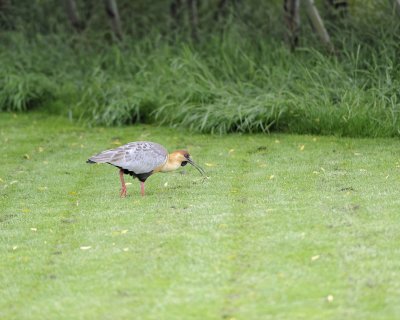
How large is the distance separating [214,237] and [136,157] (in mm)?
1885

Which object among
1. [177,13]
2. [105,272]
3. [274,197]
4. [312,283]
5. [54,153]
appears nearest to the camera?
[312,283]

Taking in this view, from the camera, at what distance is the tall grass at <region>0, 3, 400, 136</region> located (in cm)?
1216

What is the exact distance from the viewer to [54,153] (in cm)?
1183

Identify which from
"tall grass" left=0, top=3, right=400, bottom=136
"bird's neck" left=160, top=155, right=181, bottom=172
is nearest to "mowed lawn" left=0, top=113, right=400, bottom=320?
"bird's neck" left=160, top=155, right=181, bottom=172

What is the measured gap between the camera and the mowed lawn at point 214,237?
5730 millimetres

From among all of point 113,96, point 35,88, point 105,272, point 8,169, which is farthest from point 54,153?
point 105,272

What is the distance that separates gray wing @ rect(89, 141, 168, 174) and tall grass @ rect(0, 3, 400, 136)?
3534 millimetres

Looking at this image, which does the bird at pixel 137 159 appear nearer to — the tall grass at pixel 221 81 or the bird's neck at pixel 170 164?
the bird's neck at pixel 170 164

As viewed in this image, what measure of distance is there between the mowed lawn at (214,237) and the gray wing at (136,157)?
33cm

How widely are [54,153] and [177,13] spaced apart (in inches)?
296

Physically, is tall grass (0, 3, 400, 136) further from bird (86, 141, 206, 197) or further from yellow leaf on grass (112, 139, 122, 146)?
bird (86, 141, 206, 197)

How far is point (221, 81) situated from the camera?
44.7 ft

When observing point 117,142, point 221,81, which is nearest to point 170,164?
point 117,142

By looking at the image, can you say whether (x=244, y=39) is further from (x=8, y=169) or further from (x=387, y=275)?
(x=387, y=275)
